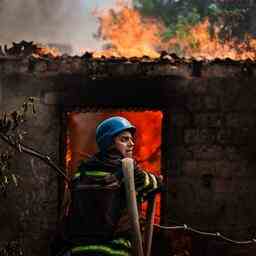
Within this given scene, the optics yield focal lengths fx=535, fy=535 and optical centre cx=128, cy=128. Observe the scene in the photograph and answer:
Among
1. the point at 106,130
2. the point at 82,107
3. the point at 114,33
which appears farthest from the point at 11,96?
the point at 114,33

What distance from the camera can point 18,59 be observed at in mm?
9188

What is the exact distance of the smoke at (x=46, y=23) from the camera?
28484 mm

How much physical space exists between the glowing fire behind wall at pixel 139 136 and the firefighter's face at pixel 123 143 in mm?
7160

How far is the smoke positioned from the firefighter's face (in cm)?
2544

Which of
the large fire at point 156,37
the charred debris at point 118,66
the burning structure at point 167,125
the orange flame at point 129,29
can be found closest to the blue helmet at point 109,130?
the burning structure at point 167,125

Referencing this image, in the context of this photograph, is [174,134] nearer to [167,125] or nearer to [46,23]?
[167,125]

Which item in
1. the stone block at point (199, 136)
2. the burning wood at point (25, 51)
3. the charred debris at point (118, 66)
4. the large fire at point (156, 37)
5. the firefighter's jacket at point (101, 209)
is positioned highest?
the large fire at point (156, 37)

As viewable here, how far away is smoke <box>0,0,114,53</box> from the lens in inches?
1121

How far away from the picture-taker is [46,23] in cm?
3100

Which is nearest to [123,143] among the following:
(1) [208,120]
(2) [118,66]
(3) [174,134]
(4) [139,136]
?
(3) [174,134]

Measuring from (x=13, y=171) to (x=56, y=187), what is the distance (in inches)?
32.1

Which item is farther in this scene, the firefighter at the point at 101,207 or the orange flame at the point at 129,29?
the orange flame at the point at 129,29

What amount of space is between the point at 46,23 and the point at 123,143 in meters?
28.0

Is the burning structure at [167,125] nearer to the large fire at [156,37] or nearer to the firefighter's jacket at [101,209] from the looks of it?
the firefighter's jacket at [101,209]
